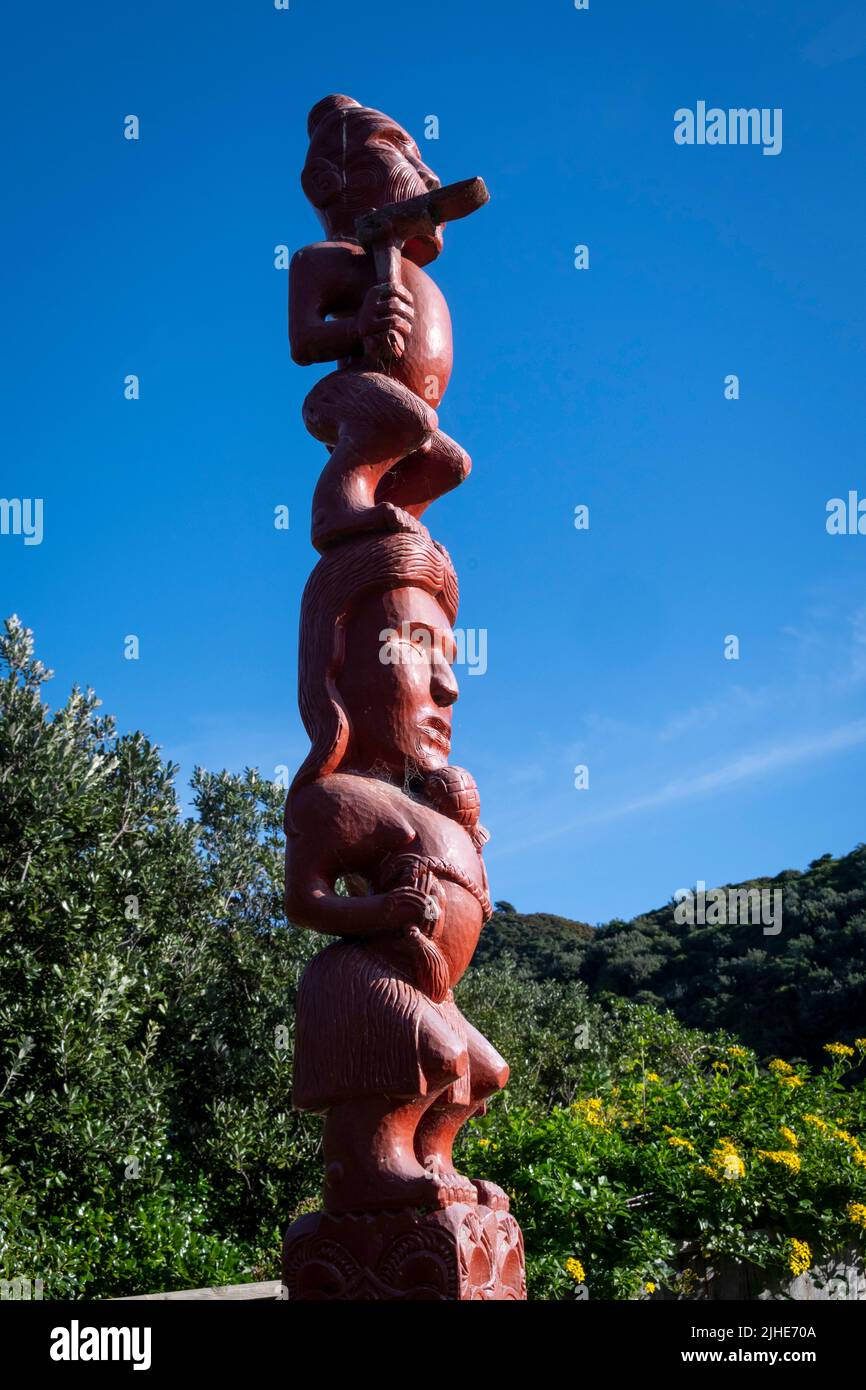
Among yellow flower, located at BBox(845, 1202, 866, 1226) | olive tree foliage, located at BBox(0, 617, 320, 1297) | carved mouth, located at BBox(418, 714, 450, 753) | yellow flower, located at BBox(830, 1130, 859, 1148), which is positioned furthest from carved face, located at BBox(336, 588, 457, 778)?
olive tree foliage, located at BBox(0, 617, 320, 1297)

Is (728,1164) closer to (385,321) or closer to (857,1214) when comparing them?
(857,1214)

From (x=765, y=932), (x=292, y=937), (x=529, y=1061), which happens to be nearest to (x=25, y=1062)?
(x=292, y=937)

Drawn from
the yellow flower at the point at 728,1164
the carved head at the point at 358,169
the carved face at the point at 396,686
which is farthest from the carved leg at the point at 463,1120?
the carved head at the point at 358,169

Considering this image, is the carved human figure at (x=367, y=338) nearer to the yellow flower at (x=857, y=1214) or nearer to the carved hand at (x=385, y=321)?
the carved hand at (x=385, y=321)

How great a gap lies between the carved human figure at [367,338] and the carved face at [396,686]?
359 mm

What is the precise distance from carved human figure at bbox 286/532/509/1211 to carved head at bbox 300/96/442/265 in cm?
196

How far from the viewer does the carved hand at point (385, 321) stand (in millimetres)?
5082

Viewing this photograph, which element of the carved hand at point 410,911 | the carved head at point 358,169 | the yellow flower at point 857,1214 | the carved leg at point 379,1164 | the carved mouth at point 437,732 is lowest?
the yellow flower at point 857,1214

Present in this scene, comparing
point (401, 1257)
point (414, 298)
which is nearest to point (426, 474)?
point (414, 298)

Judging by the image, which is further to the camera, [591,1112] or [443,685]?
[591,1112]

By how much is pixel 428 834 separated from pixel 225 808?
8084 millimetres

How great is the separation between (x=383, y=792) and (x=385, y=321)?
2181 millimetres

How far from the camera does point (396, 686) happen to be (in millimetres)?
4441

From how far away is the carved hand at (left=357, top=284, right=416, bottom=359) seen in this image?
5.08 metres
